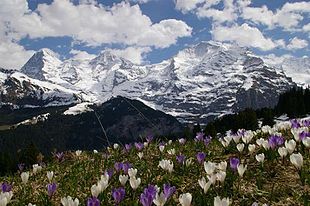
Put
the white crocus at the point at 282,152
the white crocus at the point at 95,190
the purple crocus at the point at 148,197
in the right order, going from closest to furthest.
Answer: the purple crocus at the point at 148,197, the white crocus at the point at 95,190, the white crocus at the point at 282,152

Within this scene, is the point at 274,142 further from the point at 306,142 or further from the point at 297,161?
the point at 297,161

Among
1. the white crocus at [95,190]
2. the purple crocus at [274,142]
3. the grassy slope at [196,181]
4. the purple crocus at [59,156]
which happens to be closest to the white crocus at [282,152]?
the grassy slope at [196,181]

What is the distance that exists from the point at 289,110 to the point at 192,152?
10199cm

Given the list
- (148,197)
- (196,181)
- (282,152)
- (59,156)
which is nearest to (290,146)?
(282,152)

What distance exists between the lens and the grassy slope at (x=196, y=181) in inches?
225

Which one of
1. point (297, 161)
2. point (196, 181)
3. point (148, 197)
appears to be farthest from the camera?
point (196, 181)

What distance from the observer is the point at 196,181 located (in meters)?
6.66

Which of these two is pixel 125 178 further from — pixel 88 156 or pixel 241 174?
pixel 88 156

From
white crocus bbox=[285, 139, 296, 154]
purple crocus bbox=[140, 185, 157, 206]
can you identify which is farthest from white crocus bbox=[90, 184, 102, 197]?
white crocus bbox=[285, 139, 296, 154]

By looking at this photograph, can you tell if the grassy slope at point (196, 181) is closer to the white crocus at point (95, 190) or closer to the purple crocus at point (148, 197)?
the white crocus at point (95, 190)

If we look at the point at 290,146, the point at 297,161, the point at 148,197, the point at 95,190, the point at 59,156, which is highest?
Answer: the point at 290,146

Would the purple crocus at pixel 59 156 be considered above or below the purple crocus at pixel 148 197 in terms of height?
below

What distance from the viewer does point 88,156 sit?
1137cm

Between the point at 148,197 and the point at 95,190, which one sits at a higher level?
the point at 148,197
